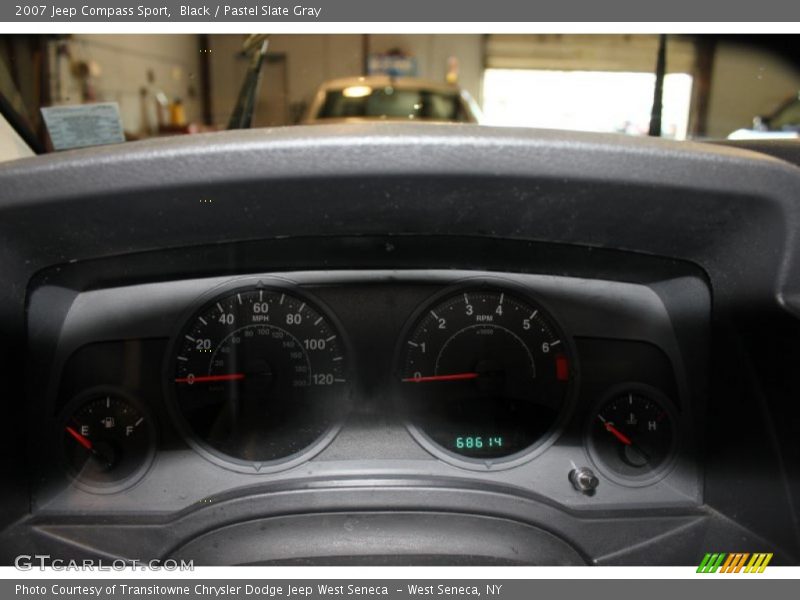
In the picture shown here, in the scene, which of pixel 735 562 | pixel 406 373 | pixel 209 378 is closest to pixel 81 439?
pixel 209 378

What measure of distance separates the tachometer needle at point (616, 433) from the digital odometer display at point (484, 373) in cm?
12

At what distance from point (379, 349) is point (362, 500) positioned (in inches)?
15.8

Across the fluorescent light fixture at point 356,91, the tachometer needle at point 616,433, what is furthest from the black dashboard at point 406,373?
the fluorescent light fixture at point 356,91

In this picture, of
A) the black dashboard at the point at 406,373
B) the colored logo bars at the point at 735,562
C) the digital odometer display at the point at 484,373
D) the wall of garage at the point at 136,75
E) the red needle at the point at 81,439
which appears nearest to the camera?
the black dashboard at the point at 406,373

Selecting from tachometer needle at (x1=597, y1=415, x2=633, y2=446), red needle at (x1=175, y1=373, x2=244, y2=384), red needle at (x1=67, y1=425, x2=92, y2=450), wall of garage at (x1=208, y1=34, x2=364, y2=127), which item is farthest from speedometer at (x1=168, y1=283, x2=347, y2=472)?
tachometer needle at (x1=597, y1=415, x2=633, y2=446)

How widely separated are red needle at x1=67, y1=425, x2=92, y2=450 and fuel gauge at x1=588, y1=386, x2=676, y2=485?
4.33 feet

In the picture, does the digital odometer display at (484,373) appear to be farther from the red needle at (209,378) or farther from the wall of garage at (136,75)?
the wall of garage at (136,75)

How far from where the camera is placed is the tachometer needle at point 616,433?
1.57 meters

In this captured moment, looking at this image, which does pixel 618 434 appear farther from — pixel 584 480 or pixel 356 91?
pixel 356 91

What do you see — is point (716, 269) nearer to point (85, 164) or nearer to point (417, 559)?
point (417, 559)

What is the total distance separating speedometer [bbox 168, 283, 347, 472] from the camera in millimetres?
1578

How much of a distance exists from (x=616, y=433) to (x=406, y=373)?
592 mm

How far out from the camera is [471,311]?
5.38 feet

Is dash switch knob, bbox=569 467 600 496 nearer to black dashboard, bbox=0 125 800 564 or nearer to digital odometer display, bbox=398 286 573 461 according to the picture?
black dashboard, bbox=0 125 800 564
